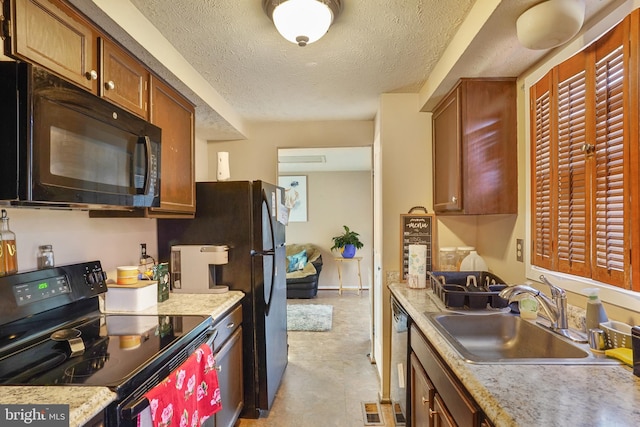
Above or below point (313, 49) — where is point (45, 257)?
below

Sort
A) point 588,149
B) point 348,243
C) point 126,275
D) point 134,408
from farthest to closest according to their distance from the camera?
point 348,243 < point 126,275 < point 588,149 < point 134,408

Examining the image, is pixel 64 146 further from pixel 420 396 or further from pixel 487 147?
pixel 487 147

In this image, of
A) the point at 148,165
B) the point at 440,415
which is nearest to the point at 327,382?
the point at 440,415

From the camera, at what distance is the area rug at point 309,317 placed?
13.5ft

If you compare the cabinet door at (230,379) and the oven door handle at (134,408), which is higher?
the oven door handle at (134,408)

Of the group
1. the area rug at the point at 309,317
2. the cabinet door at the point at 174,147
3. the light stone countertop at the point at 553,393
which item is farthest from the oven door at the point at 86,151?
the area rug at the point at 309,317

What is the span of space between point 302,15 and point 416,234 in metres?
1.60

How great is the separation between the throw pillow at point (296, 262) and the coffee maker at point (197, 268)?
11.6 ft

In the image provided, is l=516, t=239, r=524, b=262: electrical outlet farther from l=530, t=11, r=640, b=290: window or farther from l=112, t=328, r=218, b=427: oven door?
l=112, t=328, r=218, b=427: oven door

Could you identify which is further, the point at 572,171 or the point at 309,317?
the point at 309,317

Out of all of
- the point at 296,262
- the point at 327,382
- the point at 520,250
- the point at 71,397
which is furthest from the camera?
the point at 296,262

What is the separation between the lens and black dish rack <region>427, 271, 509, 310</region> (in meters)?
1.72

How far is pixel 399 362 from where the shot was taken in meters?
2.05

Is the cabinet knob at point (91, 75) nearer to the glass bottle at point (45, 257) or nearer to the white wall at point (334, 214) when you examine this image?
the glass bottle at point (45, 257)
